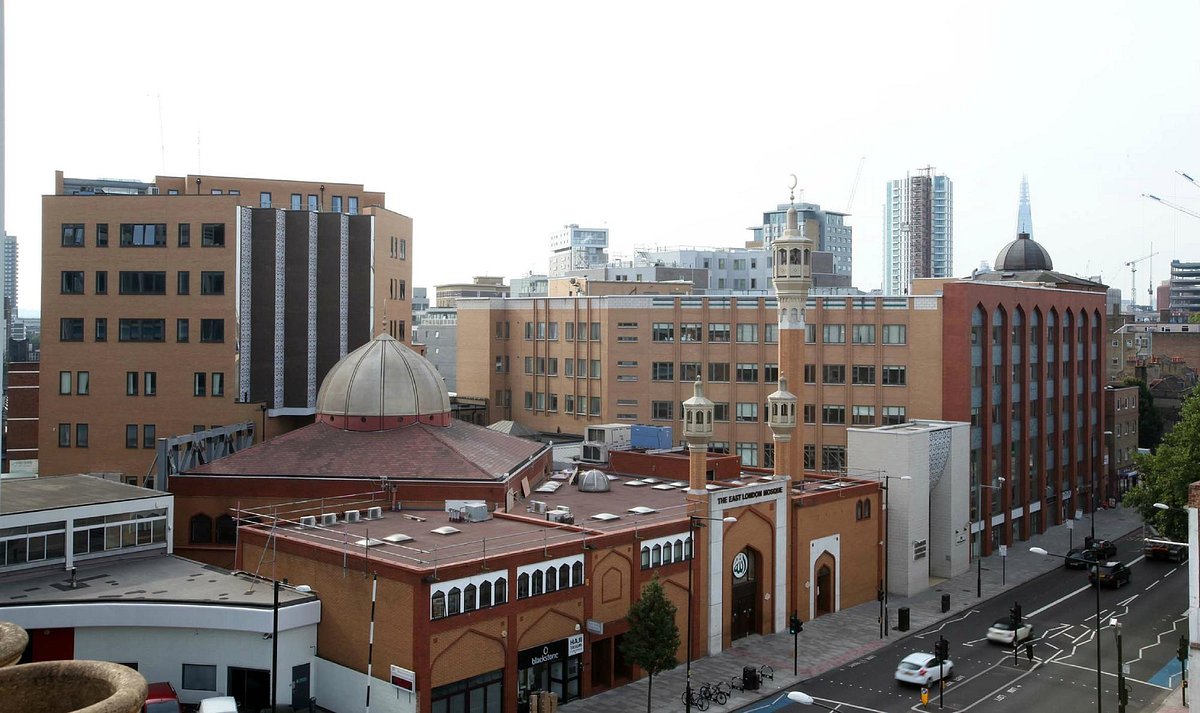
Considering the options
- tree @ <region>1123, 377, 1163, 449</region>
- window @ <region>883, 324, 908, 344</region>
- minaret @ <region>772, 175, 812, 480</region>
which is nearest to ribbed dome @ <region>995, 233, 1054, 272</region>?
tree @ <region>1123, 377, 1163, 449</region>

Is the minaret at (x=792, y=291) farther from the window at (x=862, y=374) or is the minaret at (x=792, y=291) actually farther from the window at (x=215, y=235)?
the window at (x=215, y=235)

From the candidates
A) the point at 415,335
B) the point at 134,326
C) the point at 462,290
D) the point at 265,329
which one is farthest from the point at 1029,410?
the point at 462,290

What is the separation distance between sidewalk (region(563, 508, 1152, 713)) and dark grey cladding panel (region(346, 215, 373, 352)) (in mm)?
32723

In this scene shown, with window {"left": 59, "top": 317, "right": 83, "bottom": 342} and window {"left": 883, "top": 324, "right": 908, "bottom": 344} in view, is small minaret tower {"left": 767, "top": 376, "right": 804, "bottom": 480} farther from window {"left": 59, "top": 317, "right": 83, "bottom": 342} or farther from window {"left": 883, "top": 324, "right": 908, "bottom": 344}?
window {"left": 59, "top": 317, "right": 83, "bottom": 342}

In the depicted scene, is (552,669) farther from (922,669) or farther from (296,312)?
(296,312)

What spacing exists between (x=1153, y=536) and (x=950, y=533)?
2368 cm

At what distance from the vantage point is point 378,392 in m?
59.0

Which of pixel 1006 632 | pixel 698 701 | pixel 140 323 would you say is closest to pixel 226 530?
pixel 140 323

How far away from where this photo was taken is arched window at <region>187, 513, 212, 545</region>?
5472cm

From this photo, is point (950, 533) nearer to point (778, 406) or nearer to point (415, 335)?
point (778, 406)

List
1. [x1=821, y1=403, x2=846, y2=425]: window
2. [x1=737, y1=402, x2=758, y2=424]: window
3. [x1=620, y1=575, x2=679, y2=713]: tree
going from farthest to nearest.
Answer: [x1=737, y1=402, x2=758, y2=424]: window
[x1=821, y1=403, x2=846, y2=425]: window
[x1=620, y1=575, x2=679, y2=713]: tree

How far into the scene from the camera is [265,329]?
6756 cm

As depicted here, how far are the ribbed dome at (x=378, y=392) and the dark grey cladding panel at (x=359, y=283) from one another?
10937 mm

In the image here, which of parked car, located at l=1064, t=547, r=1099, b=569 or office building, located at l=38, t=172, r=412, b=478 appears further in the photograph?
parked car, located at l=1064, t=547, r=1099, b=569
